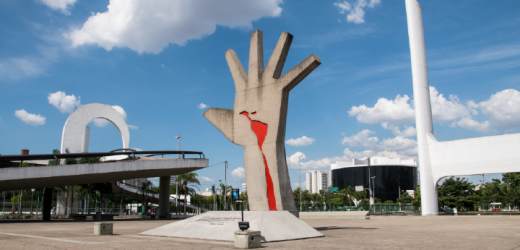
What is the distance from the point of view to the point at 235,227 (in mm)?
12305

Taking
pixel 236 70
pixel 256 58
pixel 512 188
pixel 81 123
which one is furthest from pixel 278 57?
pixel 512 188

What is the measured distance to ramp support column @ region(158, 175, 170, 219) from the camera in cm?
3775

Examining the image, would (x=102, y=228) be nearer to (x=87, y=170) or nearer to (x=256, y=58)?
(x=256, y=58)

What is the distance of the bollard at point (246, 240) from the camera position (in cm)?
982

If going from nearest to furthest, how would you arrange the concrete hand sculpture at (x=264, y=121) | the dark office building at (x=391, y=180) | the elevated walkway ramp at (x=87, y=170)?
the concrete hand sculpture at (x=264, y=121) < the elevated walkway ramp at (x=87, y=170) < the dark office building at (x=391, y=180)

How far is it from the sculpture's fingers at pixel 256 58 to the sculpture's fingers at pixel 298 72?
150 centimetres

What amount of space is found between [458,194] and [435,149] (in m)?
15.0

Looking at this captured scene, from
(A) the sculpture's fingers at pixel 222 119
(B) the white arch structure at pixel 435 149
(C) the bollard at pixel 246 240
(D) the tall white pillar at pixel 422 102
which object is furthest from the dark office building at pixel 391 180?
(C) the bollard at pixel 246 240

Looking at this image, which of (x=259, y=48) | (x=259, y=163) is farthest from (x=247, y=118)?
(x=259, y=48)

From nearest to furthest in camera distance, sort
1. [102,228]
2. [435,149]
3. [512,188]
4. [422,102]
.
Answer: [102,228], [435,149], [422,102], [512,188]

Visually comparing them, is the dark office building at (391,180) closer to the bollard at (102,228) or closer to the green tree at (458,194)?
the green tree at (458,194)

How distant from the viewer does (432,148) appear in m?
41.7

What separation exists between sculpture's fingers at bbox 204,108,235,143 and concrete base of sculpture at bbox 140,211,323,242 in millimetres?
4759

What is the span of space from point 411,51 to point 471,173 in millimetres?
15986
